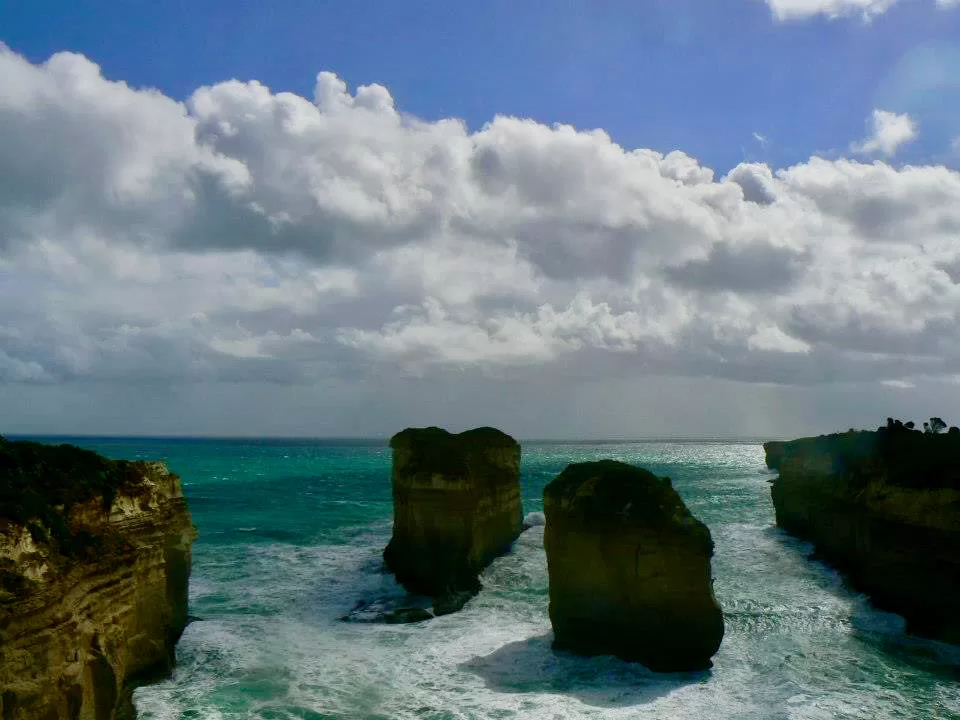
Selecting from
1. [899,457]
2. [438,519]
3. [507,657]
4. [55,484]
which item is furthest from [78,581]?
[899,457]

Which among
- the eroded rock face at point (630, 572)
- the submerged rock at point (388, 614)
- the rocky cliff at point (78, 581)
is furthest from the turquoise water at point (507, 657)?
the rocky cliff at point (78, 581)

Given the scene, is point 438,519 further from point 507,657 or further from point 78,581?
point 78,581

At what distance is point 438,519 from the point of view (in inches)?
1044

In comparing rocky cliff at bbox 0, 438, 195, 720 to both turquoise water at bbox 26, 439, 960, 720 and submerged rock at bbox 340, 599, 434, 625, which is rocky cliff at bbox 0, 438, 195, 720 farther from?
submerged rock at bbox 340, 599, 434, 625

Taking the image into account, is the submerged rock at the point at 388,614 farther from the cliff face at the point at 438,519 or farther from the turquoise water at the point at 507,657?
the cliff face at the point at 438,519

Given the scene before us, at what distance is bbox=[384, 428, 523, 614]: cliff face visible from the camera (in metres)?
25.7

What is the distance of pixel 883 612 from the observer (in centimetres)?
2150

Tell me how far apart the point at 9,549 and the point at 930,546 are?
2221cm

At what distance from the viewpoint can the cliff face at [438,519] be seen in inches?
1012

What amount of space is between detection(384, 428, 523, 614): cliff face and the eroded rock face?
6.59 metres

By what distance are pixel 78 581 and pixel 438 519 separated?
53.5ft

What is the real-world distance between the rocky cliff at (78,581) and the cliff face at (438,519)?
33.8ft

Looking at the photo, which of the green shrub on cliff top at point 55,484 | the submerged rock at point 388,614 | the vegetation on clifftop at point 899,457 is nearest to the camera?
the green shrub on cliff top at point 55,484

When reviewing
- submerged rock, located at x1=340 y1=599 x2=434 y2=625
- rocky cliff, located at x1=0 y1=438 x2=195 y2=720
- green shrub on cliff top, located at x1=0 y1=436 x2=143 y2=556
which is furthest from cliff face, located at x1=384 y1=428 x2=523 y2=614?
green shrub on cliff top, located at x1=0 y1=436 x2=143 y2=556
